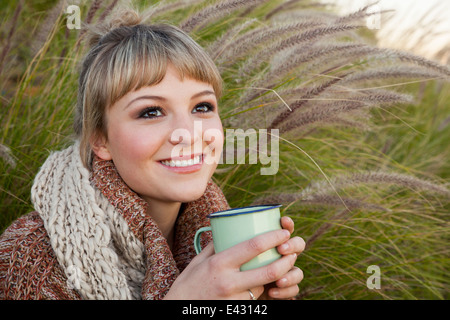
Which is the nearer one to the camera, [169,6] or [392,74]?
[392,74]

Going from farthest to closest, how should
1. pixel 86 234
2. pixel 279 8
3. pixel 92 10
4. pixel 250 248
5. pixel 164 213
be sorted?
pixel 279 8 < pixel 92 10 < pixel 164 213 < pixel 86 234 < pixel 250 248

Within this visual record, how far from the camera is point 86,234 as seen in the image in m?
1.32

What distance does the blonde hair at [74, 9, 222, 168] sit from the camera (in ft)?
4.51

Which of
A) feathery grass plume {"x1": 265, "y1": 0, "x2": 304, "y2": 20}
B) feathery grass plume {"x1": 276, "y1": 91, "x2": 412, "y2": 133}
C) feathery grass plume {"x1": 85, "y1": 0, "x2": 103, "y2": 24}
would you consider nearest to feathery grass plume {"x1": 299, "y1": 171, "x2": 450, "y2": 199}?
feathery grass plume {"x1": 276, "y1": 91, "x2": 412, "y2": 133}

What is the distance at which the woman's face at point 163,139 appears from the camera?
52.8 inches

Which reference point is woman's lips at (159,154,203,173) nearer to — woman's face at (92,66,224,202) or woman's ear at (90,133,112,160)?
woman's face at (92,66,224,202)

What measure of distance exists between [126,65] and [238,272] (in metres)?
0.73

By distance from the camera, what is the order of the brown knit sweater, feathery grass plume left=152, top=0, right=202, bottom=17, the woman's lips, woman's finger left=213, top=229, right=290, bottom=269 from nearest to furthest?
1. woman's finger left=213, top=229, right=290, bottom=269
2. the brown knit sweater
3. the woman's lips
4. feathery grass plume left=152, top=0, right=202, bottom=17

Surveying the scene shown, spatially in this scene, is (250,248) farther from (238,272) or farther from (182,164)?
(182,164)

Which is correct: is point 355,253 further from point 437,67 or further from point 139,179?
point 139,179

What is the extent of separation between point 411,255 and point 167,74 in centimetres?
179

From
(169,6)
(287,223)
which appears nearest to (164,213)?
(287,223)

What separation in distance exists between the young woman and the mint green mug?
5 centimetres

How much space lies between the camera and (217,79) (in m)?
1.59
